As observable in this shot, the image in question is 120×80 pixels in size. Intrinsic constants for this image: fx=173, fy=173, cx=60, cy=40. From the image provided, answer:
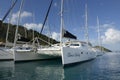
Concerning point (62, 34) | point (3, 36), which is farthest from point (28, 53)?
point (3, 36)

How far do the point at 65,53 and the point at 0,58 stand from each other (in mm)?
14599

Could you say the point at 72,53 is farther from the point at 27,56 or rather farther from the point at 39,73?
the point at 27,56

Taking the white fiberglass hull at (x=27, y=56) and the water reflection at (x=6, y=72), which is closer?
the water reflection at (x=6, y=72)

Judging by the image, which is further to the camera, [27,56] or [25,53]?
[27,56]

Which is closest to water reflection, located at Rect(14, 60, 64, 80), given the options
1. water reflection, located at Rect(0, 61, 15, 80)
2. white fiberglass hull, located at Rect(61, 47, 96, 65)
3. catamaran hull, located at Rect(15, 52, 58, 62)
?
water reflection, located at Rect(0, 61, 15, 80)

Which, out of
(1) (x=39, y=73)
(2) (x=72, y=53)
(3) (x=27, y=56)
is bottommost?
(1) (x=39, y=73)

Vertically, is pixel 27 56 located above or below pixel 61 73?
above

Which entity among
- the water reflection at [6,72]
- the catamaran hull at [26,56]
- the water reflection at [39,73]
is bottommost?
the water reflection at [39,73]

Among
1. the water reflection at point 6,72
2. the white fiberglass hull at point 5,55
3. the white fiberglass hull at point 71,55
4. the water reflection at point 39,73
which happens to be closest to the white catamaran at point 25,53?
the white fiberglass hull at point 5,55

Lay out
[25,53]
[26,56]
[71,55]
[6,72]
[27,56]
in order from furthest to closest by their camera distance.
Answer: [27,56], [26,56], [25,53], [71,55], [6,72]

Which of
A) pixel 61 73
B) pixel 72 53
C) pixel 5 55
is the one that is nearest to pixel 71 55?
pixel 72 53

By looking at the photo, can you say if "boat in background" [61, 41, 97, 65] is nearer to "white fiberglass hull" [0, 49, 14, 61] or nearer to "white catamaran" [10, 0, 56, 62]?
"white catamaran" [10, 0, 56, 62]

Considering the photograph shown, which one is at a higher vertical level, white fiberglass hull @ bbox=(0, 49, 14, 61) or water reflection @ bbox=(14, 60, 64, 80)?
white fiberglass hull @ bbox=(0, 49, 14, 61)

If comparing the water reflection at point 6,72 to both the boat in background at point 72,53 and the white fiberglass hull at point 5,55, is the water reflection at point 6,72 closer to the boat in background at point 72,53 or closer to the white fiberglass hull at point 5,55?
the boat in background at point 72,53
